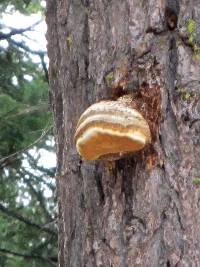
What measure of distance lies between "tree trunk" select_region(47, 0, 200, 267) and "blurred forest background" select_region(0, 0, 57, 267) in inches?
153

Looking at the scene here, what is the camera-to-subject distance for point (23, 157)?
23.2ft

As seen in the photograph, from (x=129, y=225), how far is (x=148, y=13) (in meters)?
0.62

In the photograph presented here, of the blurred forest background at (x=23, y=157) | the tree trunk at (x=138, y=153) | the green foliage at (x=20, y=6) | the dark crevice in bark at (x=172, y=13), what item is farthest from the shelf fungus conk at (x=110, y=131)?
the green foliage at (x=20, y=6)

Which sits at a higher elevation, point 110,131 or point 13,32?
point 13,32

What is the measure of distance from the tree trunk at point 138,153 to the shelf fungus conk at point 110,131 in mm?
70

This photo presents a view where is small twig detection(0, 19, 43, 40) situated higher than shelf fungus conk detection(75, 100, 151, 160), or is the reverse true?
small twig detection(0, 19, 43, 40)

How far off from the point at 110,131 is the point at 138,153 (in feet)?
0.45

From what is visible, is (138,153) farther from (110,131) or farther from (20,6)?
(20,6)

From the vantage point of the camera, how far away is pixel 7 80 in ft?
24.9

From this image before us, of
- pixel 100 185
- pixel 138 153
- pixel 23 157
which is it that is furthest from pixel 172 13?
pixel 23 157

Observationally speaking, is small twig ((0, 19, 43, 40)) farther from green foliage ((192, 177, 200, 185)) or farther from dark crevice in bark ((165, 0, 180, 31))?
green foliage ((192, 177, 200, 185))

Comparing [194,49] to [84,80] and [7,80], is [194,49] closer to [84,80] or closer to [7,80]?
[84,80]

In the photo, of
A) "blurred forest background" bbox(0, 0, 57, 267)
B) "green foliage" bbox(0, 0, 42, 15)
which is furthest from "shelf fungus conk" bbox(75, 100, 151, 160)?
"green foliage" bbox(0, 0, 42, 15)

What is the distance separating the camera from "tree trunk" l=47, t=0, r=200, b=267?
1678mm
